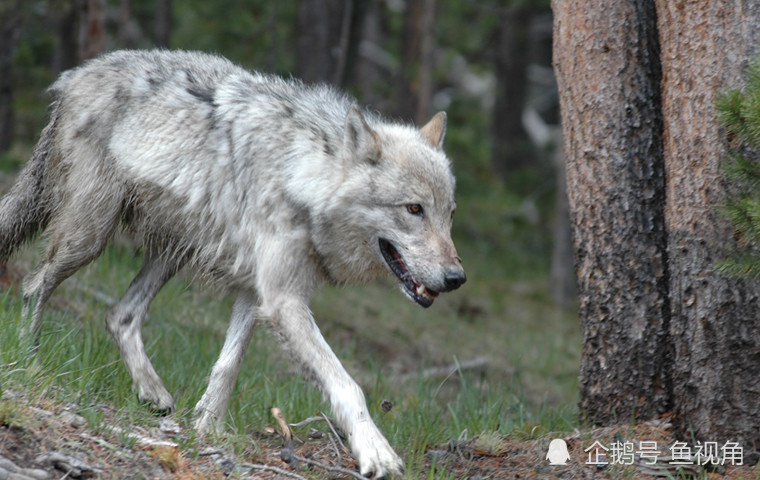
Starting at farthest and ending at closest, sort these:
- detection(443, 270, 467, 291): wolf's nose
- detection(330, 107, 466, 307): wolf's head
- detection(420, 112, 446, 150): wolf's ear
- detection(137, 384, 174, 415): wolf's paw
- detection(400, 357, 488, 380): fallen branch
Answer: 1. detection(400, 357, 488, 380): fallen branch
2. detection(420, 112, 446, 150): wolf's ear
3. detection(137, 384, 174, 415): wolf's paw
4. detection(330, 107, 466, 307): wolf's head
5. detection(443, 270, 467, 291): wolf's nose

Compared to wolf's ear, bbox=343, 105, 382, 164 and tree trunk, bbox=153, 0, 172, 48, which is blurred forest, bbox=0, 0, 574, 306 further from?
wolf's ear, bbox=343, 105, 382, 164

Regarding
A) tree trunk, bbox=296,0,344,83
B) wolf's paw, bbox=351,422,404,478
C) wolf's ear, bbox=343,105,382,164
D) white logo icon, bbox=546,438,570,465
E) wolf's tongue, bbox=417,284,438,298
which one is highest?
tree trunk, bbox=296,0,344,83

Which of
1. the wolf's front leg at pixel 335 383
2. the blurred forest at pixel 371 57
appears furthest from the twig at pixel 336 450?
the blurred forest at pixel 371 57

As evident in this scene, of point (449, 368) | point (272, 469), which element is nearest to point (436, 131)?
point (272, 469)

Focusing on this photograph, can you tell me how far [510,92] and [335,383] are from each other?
1614cm

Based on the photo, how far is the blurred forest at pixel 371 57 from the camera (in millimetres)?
10539

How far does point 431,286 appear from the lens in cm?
446

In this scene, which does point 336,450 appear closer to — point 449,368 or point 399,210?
point 399,210

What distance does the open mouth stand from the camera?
4523 millimetres

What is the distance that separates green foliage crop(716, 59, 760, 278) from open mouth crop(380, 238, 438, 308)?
1552 millimetres

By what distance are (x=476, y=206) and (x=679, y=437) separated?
887cm

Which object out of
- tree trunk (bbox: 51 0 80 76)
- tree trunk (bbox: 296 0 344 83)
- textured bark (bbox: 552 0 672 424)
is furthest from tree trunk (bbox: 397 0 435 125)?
textured bark (bbox: 552 0 672 424)

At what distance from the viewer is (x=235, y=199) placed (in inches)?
199

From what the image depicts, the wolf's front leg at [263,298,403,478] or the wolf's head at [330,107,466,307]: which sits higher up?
the wolf's head at [330,107,466,307]
